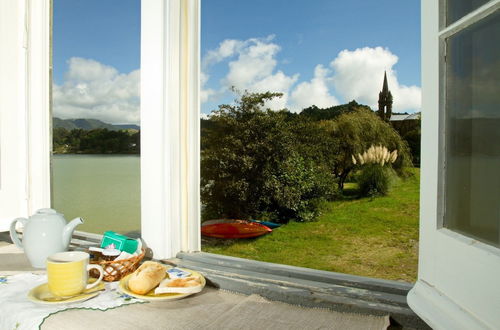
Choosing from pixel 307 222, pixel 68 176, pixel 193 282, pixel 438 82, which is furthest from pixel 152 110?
pixel 307 222

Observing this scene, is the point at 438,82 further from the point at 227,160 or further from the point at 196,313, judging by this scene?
the point at 227,160

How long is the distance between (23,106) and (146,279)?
3.09 feet

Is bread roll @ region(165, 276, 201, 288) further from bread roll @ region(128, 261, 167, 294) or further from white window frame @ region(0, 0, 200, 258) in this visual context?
white window frame @ region(0, 0, 200, 258)

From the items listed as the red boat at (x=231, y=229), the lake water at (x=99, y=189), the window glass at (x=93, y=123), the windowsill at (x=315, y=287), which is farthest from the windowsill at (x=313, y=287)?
the red boat at (x=231, y=229)

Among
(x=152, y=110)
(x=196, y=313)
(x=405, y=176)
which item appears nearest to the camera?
(x=196, y=313)

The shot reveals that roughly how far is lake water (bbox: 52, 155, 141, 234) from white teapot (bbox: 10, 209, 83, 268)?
103 cm

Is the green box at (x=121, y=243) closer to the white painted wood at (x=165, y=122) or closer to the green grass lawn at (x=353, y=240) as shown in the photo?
the white painted wood at (x=165, y=122)

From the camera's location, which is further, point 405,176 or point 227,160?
point 405,176

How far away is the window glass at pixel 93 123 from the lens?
206cm

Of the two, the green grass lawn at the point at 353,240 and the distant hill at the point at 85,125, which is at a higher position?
the distant hill at the point at 85,125

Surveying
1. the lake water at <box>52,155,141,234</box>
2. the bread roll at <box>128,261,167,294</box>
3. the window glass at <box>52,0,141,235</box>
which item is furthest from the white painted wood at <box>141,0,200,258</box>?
the lake water at <box>52,155,141,234</box>

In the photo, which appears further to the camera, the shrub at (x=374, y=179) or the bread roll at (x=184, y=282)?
the shrub at (x=374, y=179)

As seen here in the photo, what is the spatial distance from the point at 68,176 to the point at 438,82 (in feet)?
6.63

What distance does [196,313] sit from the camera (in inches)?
27.7
